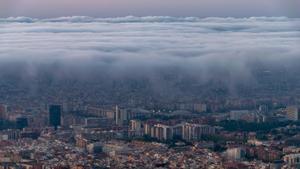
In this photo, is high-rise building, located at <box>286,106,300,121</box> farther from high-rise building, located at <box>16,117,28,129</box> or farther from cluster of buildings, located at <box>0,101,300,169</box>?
high-rise building, located at <box>16,117,28,129</box>

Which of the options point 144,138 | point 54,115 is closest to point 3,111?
point 54,115

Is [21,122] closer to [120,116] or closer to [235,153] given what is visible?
[120,116]

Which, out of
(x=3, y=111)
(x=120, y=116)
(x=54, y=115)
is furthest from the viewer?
(x=120, y=116)

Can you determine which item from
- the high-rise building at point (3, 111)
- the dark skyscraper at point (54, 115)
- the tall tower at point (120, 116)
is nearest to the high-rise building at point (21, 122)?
the high-rise building at point (3, 111)

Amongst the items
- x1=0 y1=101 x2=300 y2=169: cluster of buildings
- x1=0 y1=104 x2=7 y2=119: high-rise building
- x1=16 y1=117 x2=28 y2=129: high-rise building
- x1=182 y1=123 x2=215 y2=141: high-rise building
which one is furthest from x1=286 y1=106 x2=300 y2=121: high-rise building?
x1=0 y1=104 x2=7 y2=119: high-rise building

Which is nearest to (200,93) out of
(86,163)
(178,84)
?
(178,84)

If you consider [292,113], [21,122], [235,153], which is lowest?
[235,153]

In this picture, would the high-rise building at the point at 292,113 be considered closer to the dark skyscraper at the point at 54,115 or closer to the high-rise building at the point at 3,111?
the dark skyscraper at the point at 54,115
